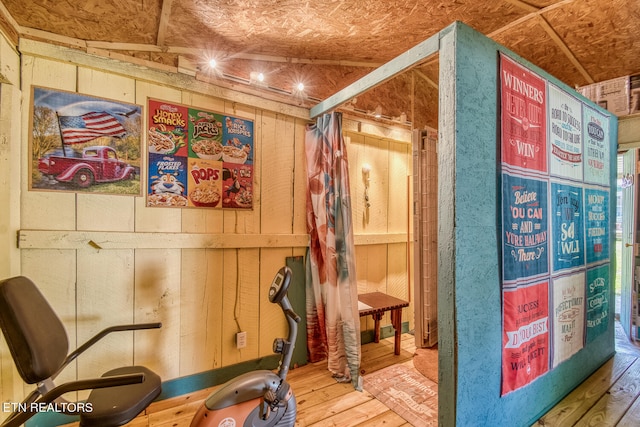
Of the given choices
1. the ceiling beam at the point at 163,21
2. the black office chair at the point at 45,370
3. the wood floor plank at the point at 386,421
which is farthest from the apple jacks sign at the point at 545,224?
the ceiling beam at the point at 163,21

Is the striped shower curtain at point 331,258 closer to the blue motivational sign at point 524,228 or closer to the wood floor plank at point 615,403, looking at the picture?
the blue motivational sign at point 524,228

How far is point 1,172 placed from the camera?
58.0 inches

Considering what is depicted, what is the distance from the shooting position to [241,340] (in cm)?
219

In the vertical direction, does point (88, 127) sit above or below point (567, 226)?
above

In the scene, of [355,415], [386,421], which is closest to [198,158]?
[355,415]

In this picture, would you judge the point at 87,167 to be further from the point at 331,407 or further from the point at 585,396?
the point at 585,396

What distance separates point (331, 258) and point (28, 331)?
1.68m

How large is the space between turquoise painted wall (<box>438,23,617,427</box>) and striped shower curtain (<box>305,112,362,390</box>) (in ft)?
2.90

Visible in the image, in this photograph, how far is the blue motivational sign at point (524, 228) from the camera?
1.50 meters

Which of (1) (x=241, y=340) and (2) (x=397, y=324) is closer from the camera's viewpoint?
(1) (x=241, y=340)

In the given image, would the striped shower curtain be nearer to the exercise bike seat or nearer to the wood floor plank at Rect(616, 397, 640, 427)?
the exercise bike seat

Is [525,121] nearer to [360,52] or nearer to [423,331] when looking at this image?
[360,52]

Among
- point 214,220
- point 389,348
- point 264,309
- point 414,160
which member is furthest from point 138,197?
point 389,348

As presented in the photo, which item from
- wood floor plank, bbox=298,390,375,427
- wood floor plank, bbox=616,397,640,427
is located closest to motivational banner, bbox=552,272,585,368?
wood floor plank, bbox=616,397,640,427
